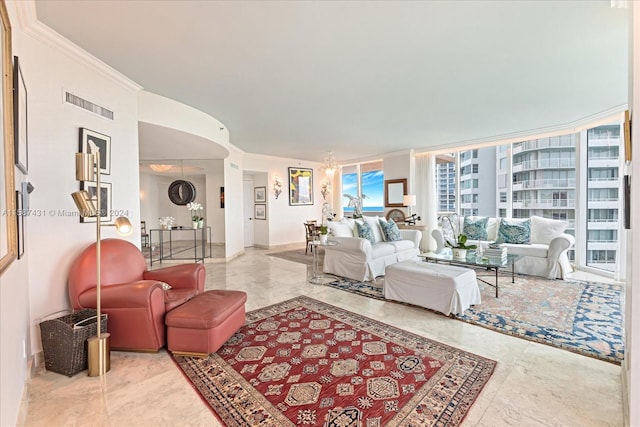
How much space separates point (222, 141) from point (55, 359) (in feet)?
12.9

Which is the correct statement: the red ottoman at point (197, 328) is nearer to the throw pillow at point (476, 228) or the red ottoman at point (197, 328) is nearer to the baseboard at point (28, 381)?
the baseboard at point (28, 381)

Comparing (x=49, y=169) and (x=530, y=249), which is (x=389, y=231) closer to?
(x=530, y=249)

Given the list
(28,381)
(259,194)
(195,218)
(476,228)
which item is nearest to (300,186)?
(259,194)

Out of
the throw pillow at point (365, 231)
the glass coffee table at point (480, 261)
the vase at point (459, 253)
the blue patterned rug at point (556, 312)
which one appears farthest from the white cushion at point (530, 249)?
the throw pillow at point (365, 231)

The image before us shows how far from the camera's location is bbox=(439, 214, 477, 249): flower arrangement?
4.34m

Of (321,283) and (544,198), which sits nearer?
(321,283)

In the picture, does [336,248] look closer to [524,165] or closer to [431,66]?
[431,66]

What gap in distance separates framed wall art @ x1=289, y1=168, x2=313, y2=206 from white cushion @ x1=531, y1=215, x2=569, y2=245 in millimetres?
6108

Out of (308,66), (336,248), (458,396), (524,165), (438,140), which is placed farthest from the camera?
(438,140)

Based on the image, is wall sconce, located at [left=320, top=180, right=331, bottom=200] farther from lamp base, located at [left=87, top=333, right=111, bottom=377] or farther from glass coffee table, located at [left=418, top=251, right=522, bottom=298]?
lamp base, located at [left=87, top=333, right=111, bottom=377]

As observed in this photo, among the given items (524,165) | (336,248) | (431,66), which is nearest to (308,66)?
(431,66)

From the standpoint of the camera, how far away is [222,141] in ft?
17.0

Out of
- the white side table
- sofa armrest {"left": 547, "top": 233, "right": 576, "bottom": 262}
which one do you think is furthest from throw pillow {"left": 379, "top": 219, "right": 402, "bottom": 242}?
sofa armrest {"left": 547, "top": 233, "right": 576, "bottom": 262}

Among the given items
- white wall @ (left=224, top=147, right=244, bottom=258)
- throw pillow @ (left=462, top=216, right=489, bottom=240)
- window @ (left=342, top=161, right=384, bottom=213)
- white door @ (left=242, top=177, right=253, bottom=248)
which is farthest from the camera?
window @ (left=342, top=161, right=384, bottom=213)
